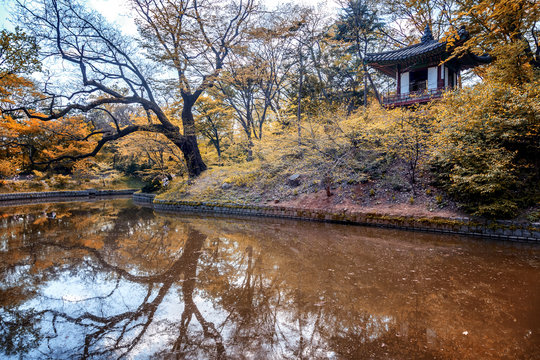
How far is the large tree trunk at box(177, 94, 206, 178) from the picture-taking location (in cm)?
1381

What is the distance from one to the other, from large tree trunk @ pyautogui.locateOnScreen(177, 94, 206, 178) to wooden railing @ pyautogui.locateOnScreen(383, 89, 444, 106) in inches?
378

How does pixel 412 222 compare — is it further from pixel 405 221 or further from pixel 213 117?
pixel 213 117

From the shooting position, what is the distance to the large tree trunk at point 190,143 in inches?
544

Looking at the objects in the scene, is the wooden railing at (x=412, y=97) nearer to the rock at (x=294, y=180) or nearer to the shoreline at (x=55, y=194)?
the rock at (x=294, y=180)

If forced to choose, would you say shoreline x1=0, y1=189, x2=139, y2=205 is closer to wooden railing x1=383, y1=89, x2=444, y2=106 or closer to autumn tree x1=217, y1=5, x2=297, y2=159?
autumn tree x1=217, y1=5, x2=297, y2=159

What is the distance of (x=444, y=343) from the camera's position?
7.18 ft

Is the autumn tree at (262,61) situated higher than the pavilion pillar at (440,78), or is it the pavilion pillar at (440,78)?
the autumn tree at (262,61)

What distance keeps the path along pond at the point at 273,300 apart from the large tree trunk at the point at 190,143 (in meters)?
8.90

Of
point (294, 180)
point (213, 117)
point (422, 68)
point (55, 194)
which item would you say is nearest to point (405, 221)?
point (294, 180)

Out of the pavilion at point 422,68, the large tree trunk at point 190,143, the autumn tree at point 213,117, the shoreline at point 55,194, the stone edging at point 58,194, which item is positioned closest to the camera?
the pavilion at point 422,68

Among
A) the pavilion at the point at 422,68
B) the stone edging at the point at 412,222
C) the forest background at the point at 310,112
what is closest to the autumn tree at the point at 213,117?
the forest background at the point at 310,112

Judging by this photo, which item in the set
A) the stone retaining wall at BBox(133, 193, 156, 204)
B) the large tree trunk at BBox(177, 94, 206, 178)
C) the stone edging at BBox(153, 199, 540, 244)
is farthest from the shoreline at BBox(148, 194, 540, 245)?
the stone retaining wall at BBox(133, 193, 156, 204)

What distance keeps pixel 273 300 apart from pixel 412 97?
11.2 meters

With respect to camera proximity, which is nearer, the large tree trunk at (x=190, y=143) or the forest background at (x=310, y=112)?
the forest background at (x=310, y=112)
